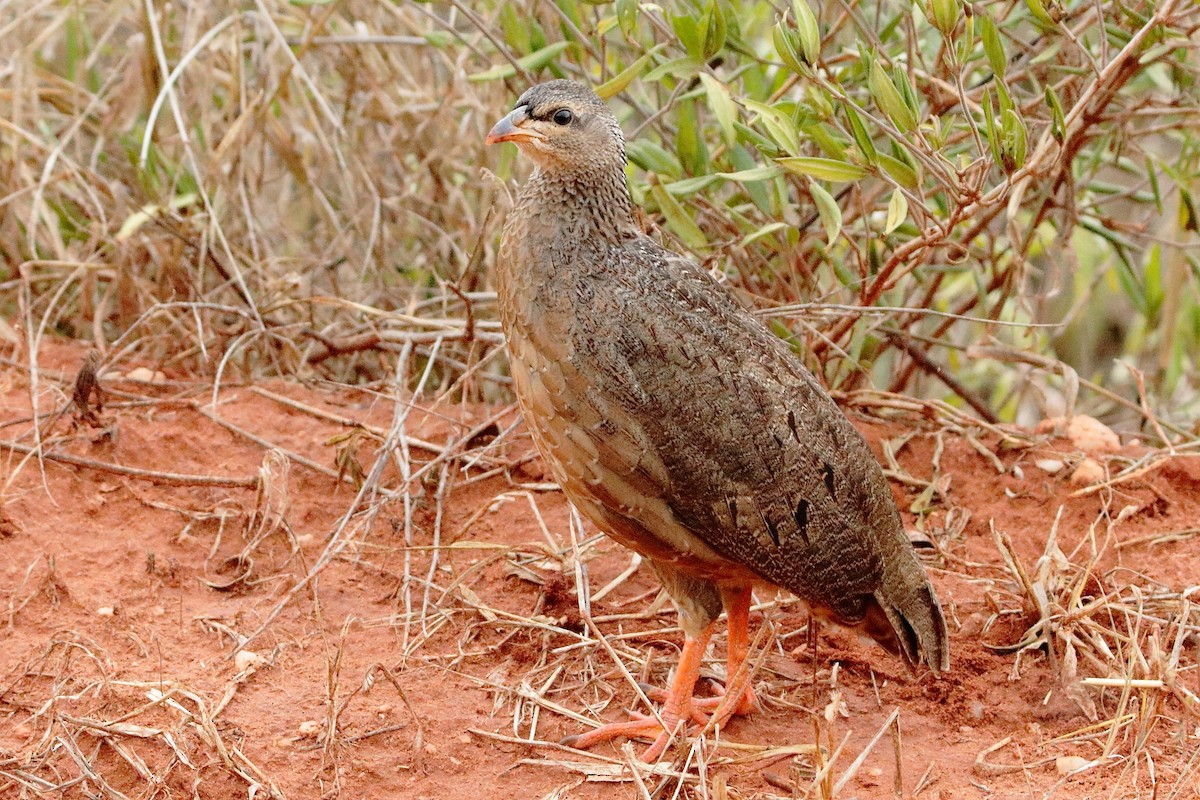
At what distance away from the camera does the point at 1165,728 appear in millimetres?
3473

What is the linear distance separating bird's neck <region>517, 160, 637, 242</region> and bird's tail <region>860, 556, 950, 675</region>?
121cm

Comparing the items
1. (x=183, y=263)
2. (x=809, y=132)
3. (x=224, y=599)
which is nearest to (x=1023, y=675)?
(x=809, y=132)

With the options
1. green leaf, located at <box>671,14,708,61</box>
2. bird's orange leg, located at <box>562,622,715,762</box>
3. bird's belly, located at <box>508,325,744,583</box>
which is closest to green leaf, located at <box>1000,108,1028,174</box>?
green leaf, located at <box>671,14,708,61</box>

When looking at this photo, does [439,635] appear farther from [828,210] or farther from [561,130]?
[828,210]

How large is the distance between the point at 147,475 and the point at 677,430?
1985mm

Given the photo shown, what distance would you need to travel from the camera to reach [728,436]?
3391mm

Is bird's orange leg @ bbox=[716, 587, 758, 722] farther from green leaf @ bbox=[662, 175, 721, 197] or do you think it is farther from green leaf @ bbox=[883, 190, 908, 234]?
green leaf @ bbox=[662, 175, 721, 197]

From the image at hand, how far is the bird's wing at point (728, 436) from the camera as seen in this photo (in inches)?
132

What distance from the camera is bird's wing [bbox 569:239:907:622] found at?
3.35 m

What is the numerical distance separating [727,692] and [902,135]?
1.64 m

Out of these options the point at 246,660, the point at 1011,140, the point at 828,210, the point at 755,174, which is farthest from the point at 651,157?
the point at 246,660

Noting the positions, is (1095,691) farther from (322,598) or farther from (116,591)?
(116,591)

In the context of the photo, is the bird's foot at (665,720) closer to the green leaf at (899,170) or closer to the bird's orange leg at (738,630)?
the bird's orange leg at (738,630)

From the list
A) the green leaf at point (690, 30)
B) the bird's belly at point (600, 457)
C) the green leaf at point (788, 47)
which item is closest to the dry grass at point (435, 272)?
the green leaf at point (788, 47)
